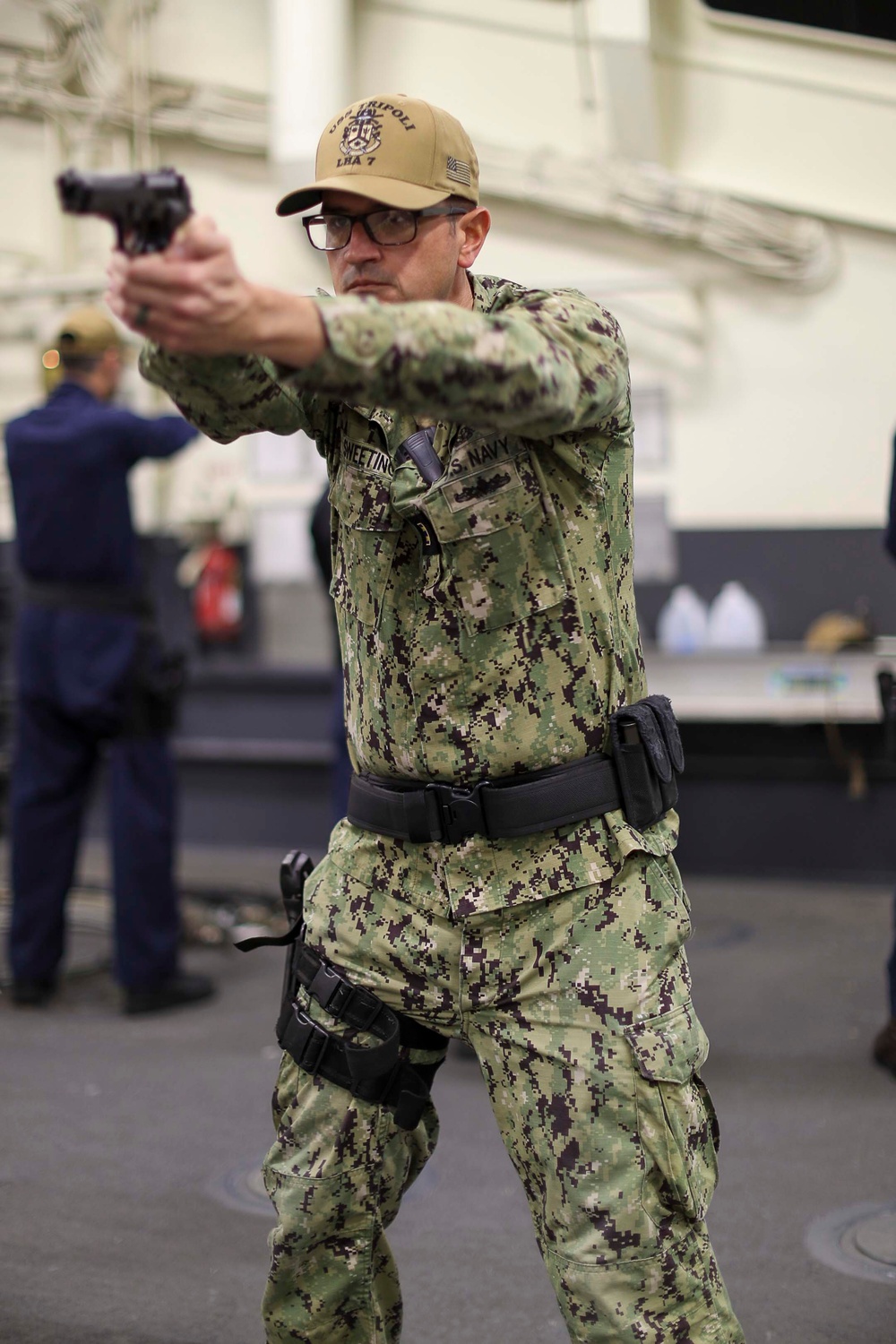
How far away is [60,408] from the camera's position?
420 centimetres

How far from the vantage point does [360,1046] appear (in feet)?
5.62

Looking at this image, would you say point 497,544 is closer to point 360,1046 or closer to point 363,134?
point 363,134

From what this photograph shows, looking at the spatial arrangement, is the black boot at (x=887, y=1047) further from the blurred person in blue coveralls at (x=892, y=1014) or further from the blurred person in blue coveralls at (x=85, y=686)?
the blurred person in blue coveralls at (x=85, y=686)

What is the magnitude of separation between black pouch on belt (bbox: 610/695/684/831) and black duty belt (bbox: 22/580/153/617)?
281 cm

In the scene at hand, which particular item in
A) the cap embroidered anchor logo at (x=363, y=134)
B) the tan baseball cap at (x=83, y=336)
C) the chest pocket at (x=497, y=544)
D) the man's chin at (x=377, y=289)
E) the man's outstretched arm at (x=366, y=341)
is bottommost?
the chest pocket at (x=497, y=544)

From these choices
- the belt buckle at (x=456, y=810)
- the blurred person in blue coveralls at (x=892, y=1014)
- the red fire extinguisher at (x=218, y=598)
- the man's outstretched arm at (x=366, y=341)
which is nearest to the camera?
the man's outstretched arm at (x=366, y=341)

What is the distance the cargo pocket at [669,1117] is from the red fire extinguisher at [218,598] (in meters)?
5.01

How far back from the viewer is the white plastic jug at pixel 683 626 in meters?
5.71

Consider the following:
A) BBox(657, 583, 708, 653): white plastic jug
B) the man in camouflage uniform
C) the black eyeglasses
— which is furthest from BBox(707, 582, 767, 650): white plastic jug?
the black eyeglasses

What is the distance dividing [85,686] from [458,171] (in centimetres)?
279

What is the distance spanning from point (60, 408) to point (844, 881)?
3.47m

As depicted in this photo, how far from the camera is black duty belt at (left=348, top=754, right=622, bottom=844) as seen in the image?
1666 mm

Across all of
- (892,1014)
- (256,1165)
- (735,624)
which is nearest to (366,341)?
(256,1165)

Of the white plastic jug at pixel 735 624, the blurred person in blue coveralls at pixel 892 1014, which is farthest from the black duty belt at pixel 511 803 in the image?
the white plastic jug at pixel 735 624
